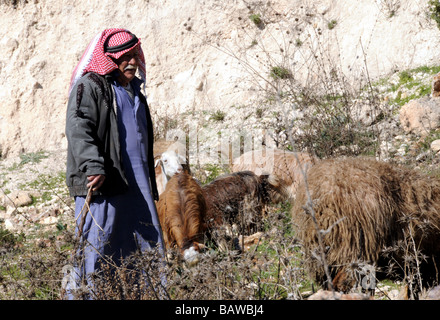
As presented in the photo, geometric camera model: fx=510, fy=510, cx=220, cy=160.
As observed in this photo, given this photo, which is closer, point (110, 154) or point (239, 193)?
→ point (110, 154)

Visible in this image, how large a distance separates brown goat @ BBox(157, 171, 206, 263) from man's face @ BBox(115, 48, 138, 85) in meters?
1.72

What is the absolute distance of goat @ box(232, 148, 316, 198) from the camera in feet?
23.3

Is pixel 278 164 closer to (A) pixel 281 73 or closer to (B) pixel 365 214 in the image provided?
(A) pixel 281 73

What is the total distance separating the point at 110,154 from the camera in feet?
12.2

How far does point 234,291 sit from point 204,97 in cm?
1081

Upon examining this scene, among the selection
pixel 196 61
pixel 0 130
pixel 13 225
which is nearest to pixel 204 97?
pixel 196 61

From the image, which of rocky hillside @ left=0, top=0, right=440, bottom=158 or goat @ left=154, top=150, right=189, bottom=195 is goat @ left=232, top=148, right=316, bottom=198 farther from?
rocky hillside @ left=0, top=0, right=440, bottom=158

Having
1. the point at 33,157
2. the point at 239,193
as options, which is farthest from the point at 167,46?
the point at 239,193

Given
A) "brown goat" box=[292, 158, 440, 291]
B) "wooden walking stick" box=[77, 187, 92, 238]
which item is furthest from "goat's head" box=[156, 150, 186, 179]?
"wooden walking stick" box=[77, 187, 92, 238]

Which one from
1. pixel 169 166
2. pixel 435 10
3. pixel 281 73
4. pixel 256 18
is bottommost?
pixel 169 166

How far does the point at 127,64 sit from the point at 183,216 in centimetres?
193
